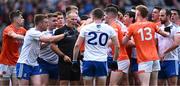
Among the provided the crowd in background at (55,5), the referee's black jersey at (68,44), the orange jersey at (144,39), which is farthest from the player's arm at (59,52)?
the crowd in background at (55,5)

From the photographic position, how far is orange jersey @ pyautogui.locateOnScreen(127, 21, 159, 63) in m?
17.3

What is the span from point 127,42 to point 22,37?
2440 mm

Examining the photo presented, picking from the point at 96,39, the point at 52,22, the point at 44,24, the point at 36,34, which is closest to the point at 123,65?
the point at 96,39

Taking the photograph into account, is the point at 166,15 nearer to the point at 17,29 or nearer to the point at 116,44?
the point at 116,44

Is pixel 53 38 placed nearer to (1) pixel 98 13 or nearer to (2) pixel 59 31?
(2) pixel 59 31

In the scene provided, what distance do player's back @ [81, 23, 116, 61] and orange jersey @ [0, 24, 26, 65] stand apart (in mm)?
2394

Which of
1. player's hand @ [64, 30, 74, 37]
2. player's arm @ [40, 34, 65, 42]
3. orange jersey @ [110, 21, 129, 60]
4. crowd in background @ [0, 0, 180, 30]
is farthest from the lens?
crowd in background @ [0, 0, 180, 30]

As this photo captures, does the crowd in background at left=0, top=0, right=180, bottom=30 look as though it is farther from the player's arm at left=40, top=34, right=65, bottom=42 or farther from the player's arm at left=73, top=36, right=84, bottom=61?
the player's arm at left=73, top=36, right=84, bottom=61

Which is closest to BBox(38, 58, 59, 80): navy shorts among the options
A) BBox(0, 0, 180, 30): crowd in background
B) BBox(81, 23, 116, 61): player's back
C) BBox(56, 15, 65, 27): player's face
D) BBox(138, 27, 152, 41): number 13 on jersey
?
BBox(56, 15, 65, 27): player's face

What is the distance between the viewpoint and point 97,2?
28.8 metres

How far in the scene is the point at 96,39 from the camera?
54.7 feet

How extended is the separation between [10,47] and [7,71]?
23.6 inches

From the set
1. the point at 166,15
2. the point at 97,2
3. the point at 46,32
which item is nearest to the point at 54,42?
the point at 46,32

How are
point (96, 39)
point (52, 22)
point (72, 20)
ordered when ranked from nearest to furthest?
1. point (96, 39)
2. point (72, 20)
3. point (52, 22)
